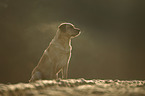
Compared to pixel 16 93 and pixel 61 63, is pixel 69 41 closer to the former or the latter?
pixel 61 63

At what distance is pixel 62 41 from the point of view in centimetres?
610

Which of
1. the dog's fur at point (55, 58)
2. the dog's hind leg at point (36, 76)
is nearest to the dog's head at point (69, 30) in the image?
the dog's fur at point (55, 58)

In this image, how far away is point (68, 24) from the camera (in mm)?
6398

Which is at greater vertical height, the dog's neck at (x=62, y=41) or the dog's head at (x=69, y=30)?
the dog's head at (x=69, y=30)

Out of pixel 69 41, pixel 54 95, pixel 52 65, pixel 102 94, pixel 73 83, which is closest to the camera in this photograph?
pixel 54 95

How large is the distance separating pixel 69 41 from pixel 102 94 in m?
4.45

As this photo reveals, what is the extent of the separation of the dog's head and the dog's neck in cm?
14

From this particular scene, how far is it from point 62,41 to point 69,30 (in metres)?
0.46

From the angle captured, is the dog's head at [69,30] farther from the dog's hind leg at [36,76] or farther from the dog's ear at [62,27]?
the dog's hind leg at [36,76]

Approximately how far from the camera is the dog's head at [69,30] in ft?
20.4

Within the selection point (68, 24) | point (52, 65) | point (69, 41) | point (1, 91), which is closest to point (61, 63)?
point (52, 65)

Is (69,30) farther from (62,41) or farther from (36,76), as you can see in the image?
(36,76)

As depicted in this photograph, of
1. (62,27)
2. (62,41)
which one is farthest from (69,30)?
(62,41)

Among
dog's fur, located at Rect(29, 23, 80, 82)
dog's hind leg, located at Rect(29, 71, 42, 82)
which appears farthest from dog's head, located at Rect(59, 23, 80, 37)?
dog's hind leg, located at Rect(29, 71, 42, 82)
